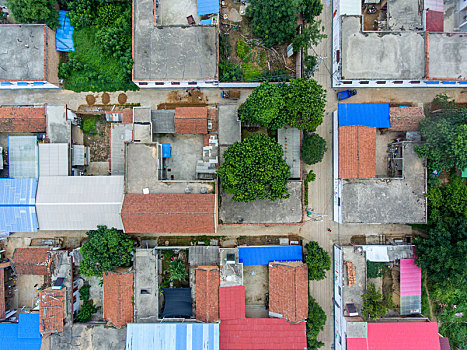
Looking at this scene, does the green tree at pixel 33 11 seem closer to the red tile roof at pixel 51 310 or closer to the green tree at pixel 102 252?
the green tree at pixel 102 252

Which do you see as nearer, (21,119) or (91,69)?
(21,119)

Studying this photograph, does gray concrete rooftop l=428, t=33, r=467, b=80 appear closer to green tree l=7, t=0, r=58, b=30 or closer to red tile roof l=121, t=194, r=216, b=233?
red tile roof l=121, t=194, r=216, b=233

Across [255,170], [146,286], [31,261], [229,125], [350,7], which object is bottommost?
[146,286]

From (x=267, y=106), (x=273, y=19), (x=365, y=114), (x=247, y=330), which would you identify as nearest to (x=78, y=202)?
(x=267, y=106)

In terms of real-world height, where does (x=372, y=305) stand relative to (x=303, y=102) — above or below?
below

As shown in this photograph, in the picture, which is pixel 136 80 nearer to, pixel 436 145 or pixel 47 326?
pixel 47 326

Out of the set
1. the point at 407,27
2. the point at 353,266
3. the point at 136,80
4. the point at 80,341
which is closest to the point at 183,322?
the point at 80,341

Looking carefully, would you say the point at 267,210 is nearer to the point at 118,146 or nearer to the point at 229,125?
the point at 229,125

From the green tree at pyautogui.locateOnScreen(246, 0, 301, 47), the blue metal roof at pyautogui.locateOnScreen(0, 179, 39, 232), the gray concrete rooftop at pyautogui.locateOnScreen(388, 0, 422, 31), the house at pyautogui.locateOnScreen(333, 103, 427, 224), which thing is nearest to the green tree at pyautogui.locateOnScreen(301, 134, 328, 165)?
the house at pyautogui.locateOnScreen(333, 103, 427, 224)
